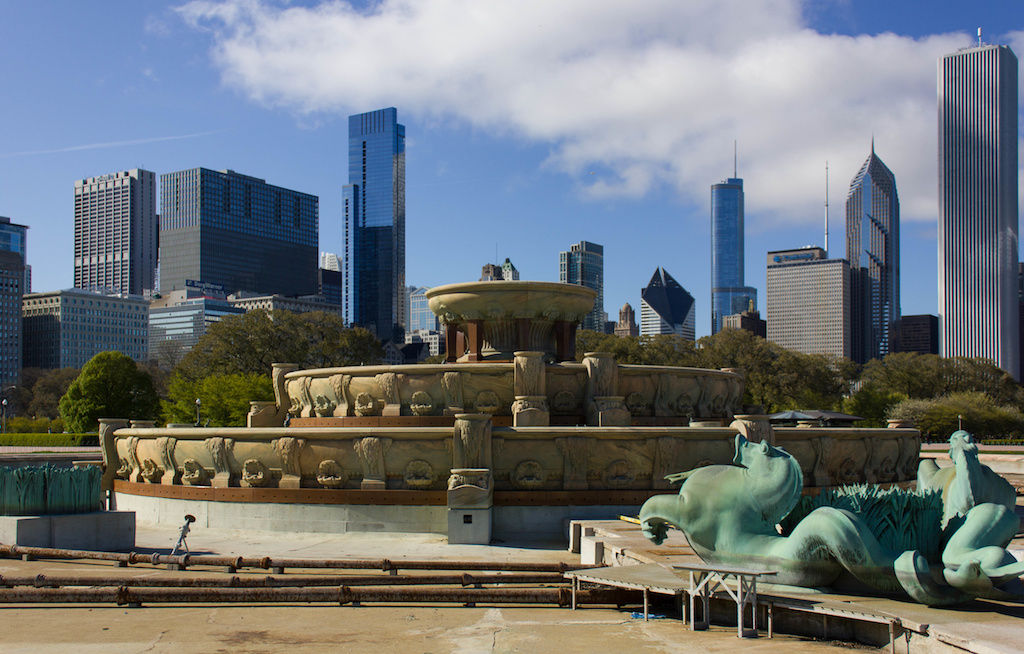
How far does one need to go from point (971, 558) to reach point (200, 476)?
1568 centimetres

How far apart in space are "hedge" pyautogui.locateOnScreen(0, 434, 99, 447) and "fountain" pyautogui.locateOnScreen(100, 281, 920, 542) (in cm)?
3054

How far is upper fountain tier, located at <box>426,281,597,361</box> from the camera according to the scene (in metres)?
25.0

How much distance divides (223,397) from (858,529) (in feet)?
143

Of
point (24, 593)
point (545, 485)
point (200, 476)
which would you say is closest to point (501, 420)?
point (545, 485)

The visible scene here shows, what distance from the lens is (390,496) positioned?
18.4 metres

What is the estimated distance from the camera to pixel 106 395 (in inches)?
2379

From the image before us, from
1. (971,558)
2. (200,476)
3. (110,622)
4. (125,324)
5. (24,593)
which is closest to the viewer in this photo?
(971,558)

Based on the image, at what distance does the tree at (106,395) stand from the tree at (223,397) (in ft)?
34.8

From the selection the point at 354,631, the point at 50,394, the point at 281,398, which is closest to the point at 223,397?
the point at 281,398

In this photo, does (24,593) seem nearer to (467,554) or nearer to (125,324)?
(467,554)

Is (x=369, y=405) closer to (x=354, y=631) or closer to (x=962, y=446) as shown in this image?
(x=354, y=631)

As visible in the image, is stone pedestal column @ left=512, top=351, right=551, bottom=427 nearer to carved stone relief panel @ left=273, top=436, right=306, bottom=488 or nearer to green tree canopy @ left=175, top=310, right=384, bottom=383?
carved stone relief panel @ left=273, top=436, right=306, bottom=488

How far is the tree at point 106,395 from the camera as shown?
5978cm

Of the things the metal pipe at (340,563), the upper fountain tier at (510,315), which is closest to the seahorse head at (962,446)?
the metal pipe at (340,563)
